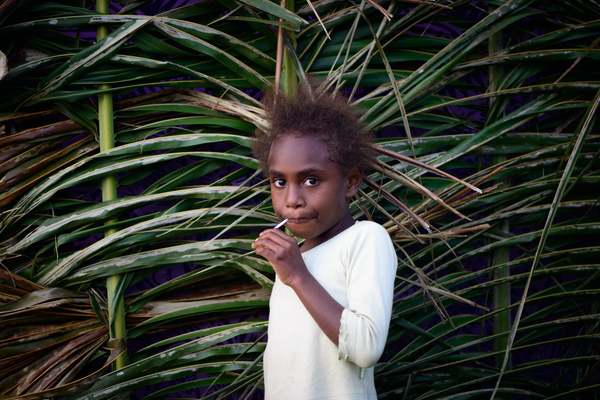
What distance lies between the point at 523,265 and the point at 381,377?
59 centimetres

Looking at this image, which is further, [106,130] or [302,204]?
[106,130]

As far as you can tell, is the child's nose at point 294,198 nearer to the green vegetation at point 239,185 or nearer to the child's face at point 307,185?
the child's face at point 307,185

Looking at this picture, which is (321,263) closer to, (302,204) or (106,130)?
(302,204)

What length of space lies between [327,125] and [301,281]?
33 centimetres

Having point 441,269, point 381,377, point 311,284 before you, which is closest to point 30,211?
point 311,284

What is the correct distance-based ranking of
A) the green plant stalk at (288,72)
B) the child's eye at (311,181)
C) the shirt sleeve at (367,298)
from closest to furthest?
the shirt sleeve at (367,298), the child's eye at (311,181), the green plant stalk at (288,72)

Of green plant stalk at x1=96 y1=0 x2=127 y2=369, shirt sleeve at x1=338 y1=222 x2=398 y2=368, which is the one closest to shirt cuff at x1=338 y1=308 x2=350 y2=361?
shirt sleeve at x1=338 y1=222 x2=398 y2=368

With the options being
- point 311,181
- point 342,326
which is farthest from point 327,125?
point 342,326

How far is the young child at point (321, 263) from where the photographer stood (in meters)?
0.84

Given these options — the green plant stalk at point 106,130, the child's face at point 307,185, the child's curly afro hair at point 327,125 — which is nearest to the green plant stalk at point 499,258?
the child's curly afro hair at point 327,125

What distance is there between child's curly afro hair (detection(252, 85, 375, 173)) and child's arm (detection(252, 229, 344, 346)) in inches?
8.3

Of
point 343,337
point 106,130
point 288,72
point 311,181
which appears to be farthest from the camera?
point 106,130

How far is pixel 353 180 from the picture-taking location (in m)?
0.99

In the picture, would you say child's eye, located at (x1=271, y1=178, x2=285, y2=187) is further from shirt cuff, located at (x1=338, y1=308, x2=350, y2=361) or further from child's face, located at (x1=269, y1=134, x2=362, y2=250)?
shirt cuff, located at (x1=338, y1=308, x2=350, y2=361)
